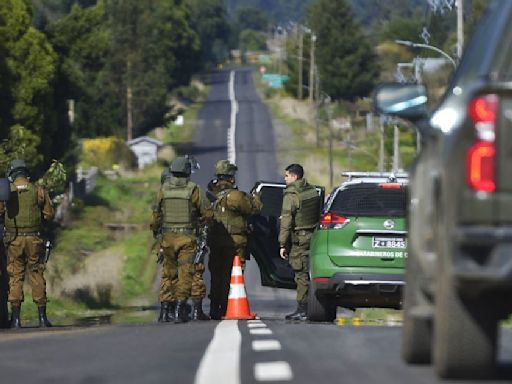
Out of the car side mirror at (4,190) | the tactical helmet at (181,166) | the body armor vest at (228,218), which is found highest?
the tactical helmet at (181,166)

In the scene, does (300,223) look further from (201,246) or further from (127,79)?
(127,79)

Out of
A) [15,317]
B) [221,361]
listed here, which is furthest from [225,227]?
[221,361]

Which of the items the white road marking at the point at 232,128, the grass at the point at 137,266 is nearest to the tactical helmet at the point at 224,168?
the grass at the point at 137,266

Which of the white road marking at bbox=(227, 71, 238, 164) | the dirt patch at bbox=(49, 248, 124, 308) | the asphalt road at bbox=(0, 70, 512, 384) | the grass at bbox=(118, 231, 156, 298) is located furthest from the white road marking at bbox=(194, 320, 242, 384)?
the white road marking at bbox=(227, 71, 238, 164)

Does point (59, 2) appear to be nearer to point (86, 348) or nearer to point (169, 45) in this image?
point (169, 45)

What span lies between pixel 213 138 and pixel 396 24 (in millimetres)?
59553

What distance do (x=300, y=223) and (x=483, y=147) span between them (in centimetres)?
1196

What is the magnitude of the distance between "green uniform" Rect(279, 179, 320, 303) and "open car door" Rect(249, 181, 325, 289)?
0.67 m

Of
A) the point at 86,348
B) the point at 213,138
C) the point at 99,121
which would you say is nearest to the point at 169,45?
the point at 213,138

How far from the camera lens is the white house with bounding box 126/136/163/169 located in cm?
9462

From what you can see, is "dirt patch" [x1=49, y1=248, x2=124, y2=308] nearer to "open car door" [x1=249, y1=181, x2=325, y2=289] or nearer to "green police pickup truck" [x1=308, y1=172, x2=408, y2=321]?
"open car door" [x1=249, y1=181, x2=325, y2=289]

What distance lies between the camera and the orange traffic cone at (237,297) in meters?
A: 19.5

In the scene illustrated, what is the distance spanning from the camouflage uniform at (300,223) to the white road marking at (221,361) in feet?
18.9

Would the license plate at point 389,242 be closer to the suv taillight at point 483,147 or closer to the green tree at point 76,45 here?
the suv taillight at point 483,147
